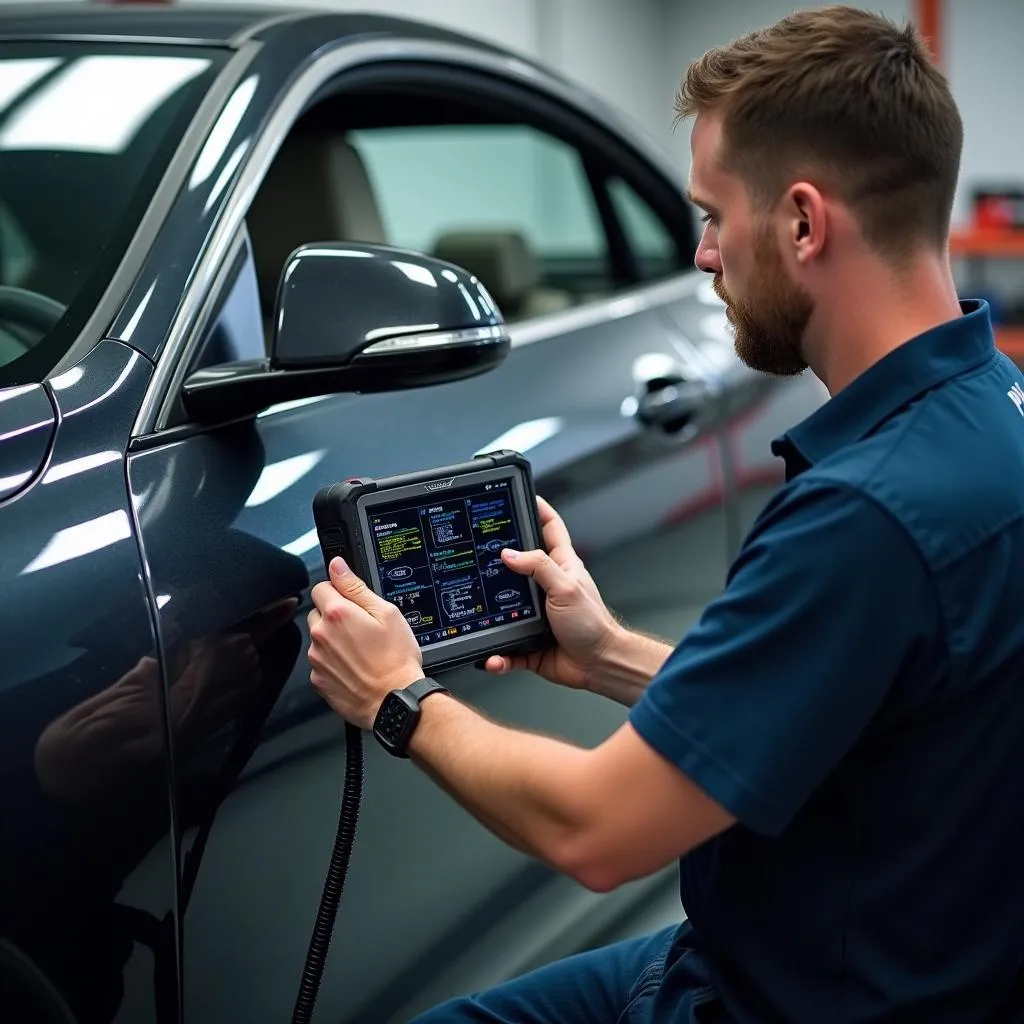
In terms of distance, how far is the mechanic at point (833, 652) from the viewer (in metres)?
1.07

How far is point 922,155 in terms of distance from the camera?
120 cm

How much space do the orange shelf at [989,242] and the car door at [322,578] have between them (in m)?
6.07

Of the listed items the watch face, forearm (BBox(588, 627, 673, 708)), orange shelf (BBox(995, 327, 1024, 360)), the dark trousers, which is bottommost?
orange shelf (BBox(995, 327, 1024, 360))

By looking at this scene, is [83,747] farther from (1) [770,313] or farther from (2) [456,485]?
(1) [770,313]

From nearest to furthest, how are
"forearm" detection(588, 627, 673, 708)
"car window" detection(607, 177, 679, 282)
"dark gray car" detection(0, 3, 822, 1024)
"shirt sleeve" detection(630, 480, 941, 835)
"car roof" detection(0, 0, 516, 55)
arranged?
1. "shirt sleeve" detection(630, 480, 941, 835)
2. "dark gray car" detection(0, 3, 822, 1024)
3. "forearm" detection(588, 627, 673, 708)
4. "car roof" detection(0, 0, 516, 55)
5. "car window" detection(607, 177, 679, 282)

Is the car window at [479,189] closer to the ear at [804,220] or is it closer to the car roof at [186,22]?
the car roof at [186,22]

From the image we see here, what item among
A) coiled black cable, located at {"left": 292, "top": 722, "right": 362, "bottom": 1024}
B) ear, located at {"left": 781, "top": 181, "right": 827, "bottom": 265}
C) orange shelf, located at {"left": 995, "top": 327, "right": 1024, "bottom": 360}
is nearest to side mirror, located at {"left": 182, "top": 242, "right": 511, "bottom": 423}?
coiled black cable, located at {"left": 292, "top": 722, "right": 362, "bottom": 1024}

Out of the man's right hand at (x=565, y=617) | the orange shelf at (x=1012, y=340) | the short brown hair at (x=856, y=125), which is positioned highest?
the short brown hair at (x=856, y=125)

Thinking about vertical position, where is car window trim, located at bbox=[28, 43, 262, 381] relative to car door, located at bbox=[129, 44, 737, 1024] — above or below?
above

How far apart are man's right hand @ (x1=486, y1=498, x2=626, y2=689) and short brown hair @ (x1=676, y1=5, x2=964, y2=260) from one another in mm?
427

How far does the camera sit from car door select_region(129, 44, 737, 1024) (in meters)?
1.31

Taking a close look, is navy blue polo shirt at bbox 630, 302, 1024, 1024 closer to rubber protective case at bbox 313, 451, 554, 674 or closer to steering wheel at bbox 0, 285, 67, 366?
rubber protective case at bbox 313, 451, 554, 674

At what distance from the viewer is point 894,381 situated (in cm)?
119

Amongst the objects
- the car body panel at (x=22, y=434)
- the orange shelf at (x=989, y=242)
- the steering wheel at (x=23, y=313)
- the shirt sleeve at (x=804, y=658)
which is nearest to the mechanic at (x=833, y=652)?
the shirt sleeve at (x=804, y=658)
